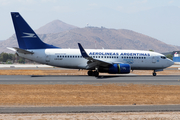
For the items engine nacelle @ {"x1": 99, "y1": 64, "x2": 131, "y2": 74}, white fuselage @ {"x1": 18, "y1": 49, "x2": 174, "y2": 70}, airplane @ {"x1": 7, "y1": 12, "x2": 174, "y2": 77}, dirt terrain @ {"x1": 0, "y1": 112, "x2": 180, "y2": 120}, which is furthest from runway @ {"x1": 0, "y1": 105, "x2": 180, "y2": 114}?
white fuselage @ {"x1": 18, "y1": 49, "x2": 174, "y2": 70}

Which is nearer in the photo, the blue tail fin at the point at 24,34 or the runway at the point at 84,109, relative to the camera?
the runway at the point at 84,109

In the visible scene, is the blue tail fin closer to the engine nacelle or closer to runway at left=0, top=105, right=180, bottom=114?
the engine nacelle

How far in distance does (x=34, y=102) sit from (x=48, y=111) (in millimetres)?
3413

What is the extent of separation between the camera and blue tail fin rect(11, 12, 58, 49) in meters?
36.3

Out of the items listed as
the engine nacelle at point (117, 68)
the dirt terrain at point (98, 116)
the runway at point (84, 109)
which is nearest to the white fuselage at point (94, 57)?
the engine nacelle at point (117, 68)

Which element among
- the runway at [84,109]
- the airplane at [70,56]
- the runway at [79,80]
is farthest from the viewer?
the airplane at [70,56]

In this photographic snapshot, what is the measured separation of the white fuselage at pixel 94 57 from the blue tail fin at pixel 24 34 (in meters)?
1.01

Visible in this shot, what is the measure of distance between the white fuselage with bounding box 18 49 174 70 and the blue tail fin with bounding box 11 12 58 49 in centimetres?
101

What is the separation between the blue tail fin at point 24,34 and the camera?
36.3 metres

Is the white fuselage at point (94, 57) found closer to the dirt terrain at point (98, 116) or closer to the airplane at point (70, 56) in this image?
the airplane at point (70, 56)

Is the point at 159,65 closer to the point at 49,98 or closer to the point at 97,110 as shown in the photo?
the point at 49,98

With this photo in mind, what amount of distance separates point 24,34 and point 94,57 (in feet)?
35.5

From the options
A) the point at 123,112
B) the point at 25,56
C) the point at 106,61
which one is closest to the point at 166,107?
the point at 123,112

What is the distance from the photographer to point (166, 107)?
45.5ft
